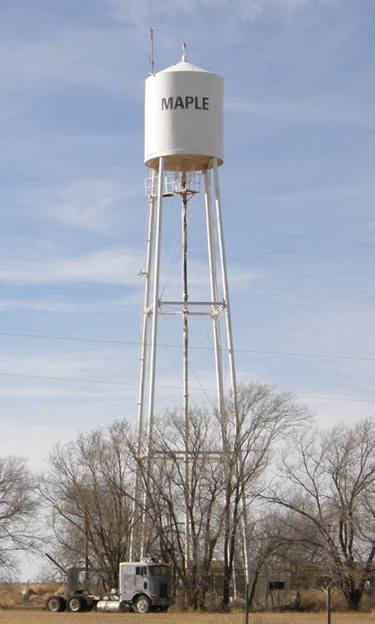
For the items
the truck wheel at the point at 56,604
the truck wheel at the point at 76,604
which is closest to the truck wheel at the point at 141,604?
the truck wheel at the point at 76,604

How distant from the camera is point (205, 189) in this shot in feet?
169

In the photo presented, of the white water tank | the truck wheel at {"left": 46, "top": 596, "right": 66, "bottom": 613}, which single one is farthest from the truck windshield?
the white water tank

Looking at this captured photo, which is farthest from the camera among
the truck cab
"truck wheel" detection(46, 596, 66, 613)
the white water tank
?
"truck wheel" detection(46, 596, 66, 613)

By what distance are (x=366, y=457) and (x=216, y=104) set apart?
16.1m

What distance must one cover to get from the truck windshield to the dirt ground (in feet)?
6.10

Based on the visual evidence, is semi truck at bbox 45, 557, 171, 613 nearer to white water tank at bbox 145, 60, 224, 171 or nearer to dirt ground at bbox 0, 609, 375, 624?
dirt ground at bbox 0, 609, 375, 624

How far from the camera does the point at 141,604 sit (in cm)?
5144

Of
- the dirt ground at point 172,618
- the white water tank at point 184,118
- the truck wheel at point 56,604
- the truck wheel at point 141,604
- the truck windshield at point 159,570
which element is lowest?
the dirt ground at point 172,618

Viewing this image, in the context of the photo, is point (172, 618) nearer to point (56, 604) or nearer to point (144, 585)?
point (144, 585)

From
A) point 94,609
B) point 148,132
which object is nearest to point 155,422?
point 94,609

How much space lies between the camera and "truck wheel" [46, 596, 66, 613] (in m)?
53.2

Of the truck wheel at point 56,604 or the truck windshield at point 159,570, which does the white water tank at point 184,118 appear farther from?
the truck wheel at point 56,604

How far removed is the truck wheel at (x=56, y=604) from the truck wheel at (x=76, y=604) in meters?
0.45

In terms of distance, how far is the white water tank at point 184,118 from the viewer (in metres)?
50.8
